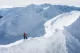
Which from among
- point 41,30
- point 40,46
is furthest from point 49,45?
point 41,30

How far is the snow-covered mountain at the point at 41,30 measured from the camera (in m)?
9.92

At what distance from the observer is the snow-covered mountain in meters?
9.92

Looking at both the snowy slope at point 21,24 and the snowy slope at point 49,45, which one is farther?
the snowy slope at point 21,24

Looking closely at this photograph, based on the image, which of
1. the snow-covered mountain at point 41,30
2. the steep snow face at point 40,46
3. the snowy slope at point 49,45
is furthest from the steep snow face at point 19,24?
the steep snow face at point 40,46

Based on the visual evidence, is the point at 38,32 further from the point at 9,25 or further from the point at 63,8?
the point at 63,8

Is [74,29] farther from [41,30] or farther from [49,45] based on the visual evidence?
[41,30]

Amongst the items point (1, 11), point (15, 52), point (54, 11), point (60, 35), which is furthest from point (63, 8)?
point (15, 52)

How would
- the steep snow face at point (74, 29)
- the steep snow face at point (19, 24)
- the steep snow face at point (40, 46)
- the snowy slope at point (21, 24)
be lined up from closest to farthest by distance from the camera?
1. the steep snow face at point (40, 46)
2. the steep snow face at point (74, 29)
3. the snowy slope at point (21, 24)
4. the steep snow face at point (19, 24)

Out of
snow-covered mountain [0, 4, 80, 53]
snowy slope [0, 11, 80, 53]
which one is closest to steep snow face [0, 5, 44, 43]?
snow-covered mountain [0, 4, 80, 53]

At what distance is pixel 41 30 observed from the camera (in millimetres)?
20891

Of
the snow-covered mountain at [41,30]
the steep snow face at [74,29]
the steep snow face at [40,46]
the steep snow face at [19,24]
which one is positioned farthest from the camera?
the steep snow face at [19,24]

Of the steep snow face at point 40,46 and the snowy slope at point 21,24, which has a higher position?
the steep snow face at point 40,46

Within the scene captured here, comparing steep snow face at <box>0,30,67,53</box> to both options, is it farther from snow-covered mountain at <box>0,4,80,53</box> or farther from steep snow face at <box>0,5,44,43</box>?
steep snow face at <box>0,5,44,43</box>

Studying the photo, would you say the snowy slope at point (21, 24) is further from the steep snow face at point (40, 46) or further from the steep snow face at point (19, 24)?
the steep snow face at point (40, 46)
